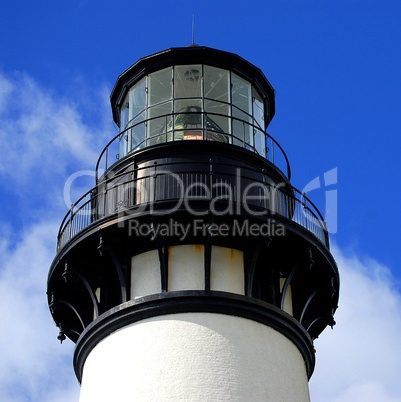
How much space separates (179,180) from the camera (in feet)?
53.0

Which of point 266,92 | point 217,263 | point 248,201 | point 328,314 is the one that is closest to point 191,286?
point 217,263

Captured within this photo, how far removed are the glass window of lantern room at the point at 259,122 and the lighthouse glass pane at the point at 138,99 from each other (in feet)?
8.73

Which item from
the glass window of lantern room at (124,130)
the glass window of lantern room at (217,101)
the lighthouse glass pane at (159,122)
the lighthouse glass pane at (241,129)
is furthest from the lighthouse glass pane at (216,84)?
the glass window of lantern room at (124,130)

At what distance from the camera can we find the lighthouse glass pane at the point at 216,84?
18.6 m

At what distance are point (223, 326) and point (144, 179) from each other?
3.56 meters

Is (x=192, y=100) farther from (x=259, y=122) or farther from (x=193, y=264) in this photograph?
(x=193, y=264)

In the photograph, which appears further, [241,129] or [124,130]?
[241,129]

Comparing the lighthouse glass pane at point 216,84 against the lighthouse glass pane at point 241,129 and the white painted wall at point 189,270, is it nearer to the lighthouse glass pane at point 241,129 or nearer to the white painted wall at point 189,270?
the lighthouse glass pane at point 241,129

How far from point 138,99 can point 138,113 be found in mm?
394

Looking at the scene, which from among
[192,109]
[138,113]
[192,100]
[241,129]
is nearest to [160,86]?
[138,113]

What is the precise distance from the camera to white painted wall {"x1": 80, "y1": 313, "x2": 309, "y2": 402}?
47.1 ft

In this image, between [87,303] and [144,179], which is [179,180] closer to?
[144,179]

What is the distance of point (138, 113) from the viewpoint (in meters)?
18.9

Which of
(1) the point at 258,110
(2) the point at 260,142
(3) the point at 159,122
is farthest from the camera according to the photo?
(1) the point at 258,110
